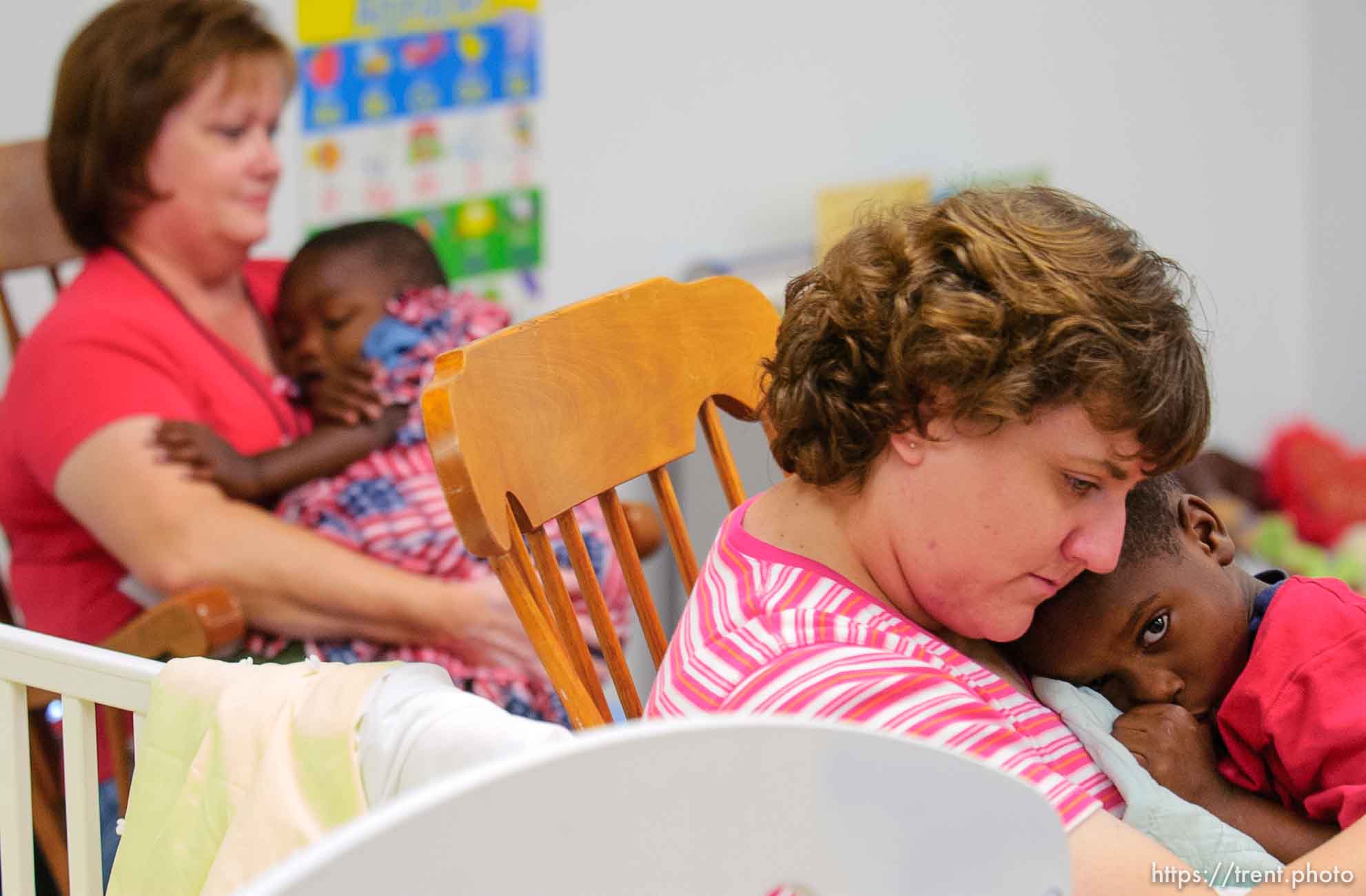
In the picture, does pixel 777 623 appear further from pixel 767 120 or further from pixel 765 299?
pixel 767 120

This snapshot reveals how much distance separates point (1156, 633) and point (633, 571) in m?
0.40

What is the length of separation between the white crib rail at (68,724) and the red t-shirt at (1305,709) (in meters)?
0.67

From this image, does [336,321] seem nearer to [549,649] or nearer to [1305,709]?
[549,649]

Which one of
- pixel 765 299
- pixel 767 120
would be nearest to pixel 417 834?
pixel 765 299

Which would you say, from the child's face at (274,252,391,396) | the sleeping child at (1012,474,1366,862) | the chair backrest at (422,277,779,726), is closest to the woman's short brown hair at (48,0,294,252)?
the child's face at (274,252,391,396)

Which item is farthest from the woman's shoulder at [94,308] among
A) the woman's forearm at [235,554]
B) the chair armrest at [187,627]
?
the chair armrest at [187,627]

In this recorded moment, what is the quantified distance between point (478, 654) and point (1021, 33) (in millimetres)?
1557

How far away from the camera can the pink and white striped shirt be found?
2.32 feet

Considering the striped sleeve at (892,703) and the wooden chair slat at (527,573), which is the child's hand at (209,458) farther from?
the striped sleeve at (892,703)

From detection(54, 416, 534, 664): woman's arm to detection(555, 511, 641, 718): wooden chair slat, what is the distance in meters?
0.79

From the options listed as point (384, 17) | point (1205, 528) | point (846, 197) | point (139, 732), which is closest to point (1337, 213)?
point (846, 197)

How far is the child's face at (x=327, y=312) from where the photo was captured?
74.7 inches

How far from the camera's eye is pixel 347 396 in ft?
6.12

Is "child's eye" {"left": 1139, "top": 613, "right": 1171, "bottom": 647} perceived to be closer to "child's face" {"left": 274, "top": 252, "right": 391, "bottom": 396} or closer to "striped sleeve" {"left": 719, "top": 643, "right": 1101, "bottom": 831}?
"striped sleeve" {"left": 719, "top": 643, "right": 1101, "bottom": 831}
